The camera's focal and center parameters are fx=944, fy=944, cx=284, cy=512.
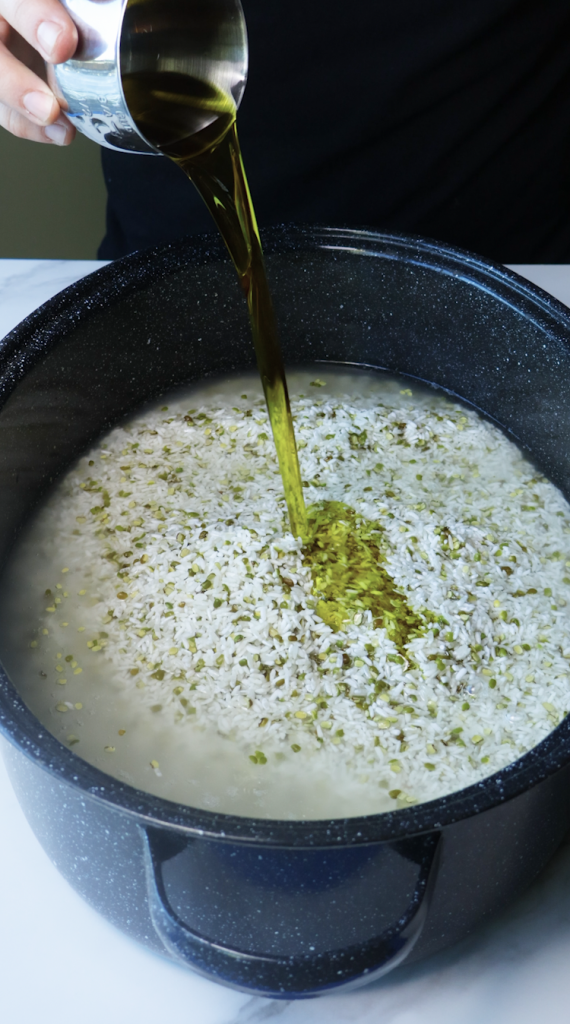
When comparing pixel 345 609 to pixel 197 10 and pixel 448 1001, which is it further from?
pixel 197 10

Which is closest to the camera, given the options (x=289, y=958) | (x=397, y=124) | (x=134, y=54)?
(x=289, y=958)

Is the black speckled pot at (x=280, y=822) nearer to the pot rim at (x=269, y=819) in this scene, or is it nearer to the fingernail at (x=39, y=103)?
the pot rim at (x=269, y=819)

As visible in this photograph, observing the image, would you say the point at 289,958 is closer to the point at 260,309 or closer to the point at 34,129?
the point at 260,309

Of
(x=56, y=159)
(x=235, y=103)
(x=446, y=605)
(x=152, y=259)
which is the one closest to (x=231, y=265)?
(x=152, y=259)

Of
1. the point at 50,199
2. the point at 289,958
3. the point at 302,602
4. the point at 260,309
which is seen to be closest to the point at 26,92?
the point at 260,309

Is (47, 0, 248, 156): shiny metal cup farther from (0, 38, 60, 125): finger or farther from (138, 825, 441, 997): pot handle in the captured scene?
(138, 825, 441, 997): pot handle

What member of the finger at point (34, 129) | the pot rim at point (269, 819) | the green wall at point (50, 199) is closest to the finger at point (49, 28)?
the finger at point (34, 129)
